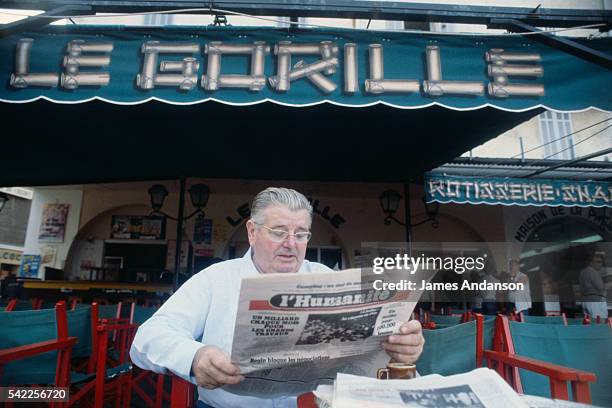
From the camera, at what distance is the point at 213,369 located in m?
1.05

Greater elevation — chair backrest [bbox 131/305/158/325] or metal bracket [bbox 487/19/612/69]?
metal bracket [bbox 487/19/612/69]

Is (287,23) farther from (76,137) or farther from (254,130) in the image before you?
(76,137)

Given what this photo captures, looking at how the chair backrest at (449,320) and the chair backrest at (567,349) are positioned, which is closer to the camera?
the chair backrest at (567,349)

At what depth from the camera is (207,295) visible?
1.43 m

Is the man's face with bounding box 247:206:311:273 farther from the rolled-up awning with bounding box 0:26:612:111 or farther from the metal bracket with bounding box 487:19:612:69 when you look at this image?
the metal bracket with bounding box 487:19:612:69

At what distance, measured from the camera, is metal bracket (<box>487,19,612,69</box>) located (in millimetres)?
2557

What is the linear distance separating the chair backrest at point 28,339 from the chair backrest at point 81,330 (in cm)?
36

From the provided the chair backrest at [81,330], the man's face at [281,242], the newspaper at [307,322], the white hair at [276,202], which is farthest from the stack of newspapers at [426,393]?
the chair backrest at [81,330]

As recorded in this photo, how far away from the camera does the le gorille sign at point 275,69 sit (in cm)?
254

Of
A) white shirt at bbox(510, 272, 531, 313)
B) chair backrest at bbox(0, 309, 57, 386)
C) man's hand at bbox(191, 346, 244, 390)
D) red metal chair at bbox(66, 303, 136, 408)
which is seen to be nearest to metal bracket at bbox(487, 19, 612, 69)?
man's hand at bbox(191, 346, 244, 390)

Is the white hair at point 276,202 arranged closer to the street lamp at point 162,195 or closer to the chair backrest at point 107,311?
the chair backrest at point 107,311

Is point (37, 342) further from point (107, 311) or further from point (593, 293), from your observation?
point (593, 293)

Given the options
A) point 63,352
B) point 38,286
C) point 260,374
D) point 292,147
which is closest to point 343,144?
point 292,147

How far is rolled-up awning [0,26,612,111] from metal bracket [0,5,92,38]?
69 mm
